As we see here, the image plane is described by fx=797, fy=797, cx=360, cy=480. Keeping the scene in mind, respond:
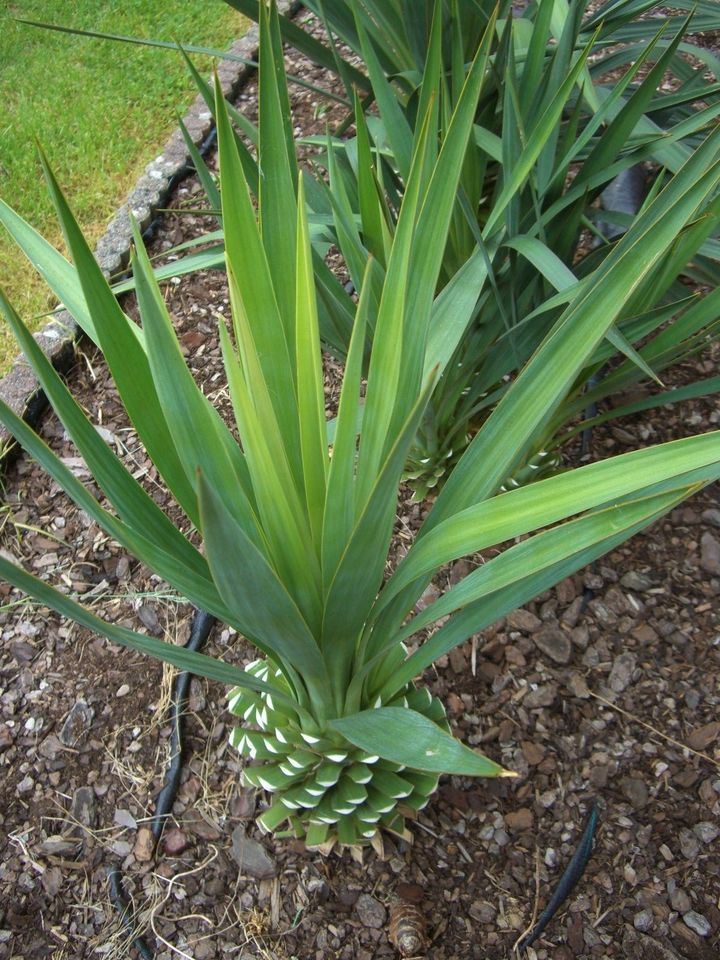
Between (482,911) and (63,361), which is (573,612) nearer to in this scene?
(482,911)

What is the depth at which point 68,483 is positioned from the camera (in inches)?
30.4

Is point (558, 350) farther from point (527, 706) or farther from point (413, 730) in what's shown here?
point (527, 706)

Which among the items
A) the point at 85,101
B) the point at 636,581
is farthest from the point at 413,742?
the point at 85,101

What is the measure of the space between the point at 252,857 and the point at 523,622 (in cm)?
63

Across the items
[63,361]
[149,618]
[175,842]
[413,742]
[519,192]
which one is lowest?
[175,842]

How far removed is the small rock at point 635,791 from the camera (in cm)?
130

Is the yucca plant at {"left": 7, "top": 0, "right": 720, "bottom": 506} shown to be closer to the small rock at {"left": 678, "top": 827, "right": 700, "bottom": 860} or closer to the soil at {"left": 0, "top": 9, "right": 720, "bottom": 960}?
the soil at {"left": 0, "top": 9, "right": 720, "bottom": 960}

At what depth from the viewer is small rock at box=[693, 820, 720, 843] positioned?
4.12 feet

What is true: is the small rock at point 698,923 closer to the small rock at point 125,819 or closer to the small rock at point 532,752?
the small rock at point 532,752

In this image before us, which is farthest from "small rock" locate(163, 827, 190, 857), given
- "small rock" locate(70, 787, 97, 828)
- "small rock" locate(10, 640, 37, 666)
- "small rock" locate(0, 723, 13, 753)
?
"small rock" locate(10, 640, 37, 666)

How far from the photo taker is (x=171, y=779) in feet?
4.43

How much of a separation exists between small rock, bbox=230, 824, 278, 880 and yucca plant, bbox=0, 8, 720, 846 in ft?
1.29

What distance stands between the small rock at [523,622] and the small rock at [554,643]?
2cm

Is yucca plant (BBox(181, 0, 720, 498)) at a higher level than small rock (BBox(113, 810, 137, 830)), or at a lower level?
higher
